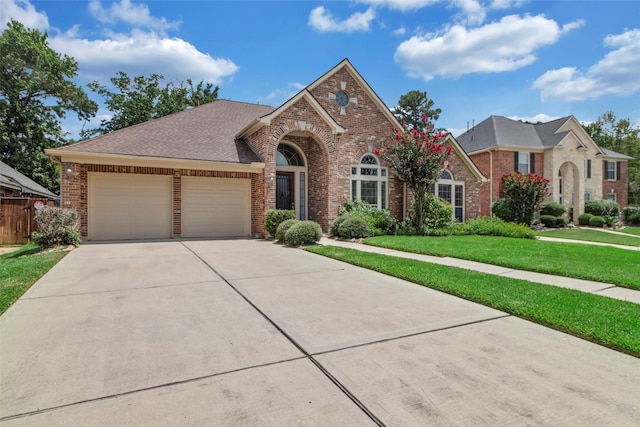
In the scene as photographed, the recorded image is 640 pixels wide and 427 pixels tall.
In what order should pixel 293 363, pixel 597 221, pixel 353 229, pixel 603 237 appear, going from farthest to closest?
pixel 597 221 < pixel 603 237 < pixel 353 229 < pixel 293 363

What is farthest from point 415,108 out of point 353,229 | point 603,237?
point 353,229

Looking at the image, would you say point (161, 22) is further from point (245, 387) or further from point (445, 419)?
point (445, 419)

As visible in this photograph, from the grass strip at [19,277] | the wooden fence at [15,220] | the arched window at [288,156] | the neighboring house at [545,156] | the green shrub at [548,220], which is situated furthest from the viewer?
the neighboring house at [545,156]

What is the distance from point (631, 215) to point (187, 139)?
3246cm

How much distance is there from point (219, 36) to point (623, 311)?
12.9 metres

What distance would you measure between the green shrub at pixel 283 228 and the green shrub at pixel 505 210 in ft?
48.4

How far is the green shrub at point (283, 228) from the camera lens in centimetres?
1141

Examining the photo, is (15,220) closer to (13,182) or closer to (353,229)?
(13,182)

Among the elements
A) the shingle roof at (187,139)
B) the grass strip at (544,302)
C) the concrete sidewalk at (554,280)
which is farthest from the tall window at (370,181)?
A: the grass strip at (544,302)

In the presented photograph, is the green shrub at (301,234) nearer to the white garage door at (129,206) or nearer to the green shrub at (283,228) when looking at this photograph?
the green shrub at (283,228)

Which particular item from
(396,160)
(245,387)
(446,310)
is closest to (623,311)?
(446,310)

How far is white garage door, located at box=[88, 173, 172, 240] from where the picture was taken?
471 inches

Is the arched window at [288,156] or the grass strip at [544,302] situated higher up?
the arched window at [288,156]

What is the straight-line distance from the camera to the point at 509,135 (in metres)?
25.7
